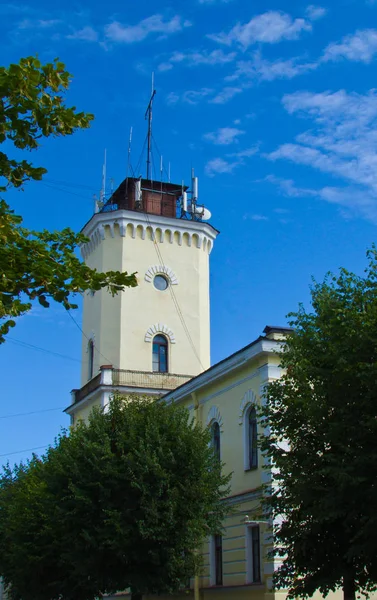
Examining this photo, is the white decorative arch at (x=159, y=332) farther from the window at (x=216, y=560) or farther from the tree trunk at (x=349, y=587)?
the tree trunk at (x=349, y=587)

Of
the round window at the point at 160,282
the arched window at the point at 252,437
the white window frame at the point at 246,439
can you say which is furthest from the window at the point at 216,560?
the round window at the point at 160,282

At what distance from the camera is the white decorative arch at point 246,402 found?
25.1 meters

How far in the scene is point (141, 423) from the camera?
23984mm

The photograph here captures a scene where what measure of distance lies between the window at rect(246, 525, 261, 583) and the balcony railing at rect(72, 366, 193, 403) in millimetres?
11887

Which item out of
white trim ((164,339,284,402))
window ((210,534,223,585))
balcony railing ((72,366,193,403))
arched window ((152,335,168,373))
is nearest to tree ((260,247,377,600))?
white trim ((164,339,284,402))

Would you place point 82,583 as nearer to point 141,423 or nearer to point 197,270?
point 141,423

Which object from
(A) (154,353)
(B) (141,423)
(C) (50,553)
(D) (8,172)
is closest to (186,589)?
(C) (50,553)

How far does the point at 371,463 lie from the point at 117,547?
Result: 8850mm

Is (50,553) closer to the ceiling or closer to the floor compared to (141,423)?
closer to the floor

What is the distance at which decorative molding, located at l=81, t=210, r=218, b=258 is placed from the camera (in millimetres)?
38156

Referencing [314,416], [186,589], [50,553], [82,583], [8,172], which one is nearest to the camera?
[8,172]

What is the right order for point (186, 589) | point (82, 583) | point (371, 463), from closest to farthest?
point (371, 463)
point (82, 583)
point (186, 589)

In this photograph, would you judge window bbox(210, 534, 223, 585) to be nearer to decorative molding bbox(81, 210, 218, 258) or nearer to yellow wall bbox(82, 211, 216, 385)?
yellow wall bbox(82, 211, 216, 385)

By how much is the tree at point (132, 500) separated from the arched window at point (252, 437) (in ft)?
6.17
